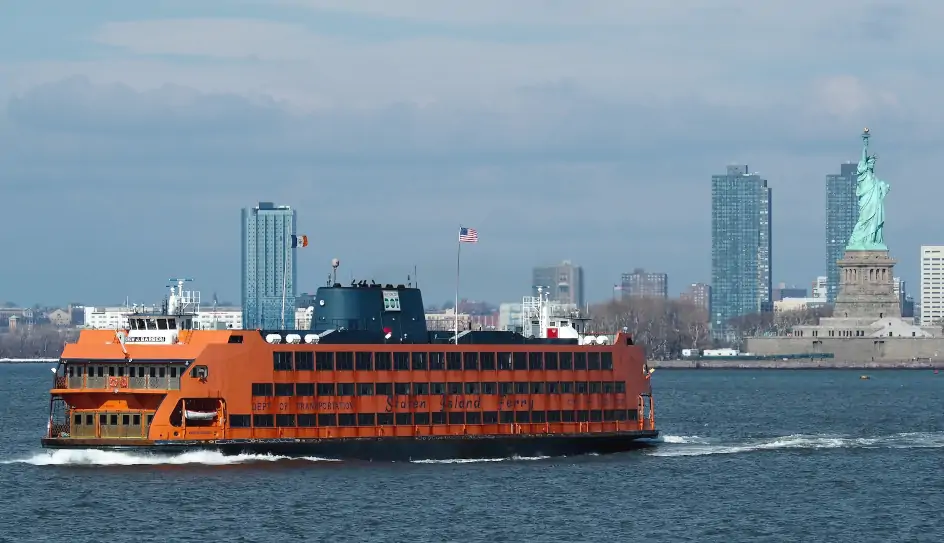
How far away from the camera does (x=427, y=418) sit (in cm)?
7194

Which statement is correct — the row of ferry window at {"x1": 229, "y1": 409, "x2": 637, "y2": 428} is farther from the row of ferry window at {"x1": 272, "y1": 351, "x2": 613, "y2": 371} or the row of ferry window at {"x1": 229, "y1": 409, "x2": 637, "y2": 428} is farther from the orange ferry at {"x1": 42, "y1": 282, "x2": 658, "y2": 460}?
the row of ferry window at {"x1": 272, "y1": 351, "x2": 613, "y2": 371}

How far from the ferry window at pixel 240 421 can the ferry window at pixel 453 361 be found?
9.04m

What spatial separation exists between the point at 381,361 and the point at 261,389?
544 cm

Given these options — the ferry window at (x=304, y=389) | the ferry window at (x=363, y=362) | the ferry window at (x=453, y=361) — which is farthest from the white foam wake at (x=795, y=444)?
the ferry window at (x=304, y=389)

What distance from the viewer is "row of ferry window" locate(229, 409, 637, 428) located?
68062 mm

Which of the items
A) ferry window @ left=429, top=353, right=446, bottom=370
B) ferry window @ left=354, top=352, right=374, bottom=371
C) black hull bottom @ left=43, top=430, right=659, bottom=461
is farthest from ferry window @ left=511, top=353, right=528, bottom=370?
ferry window @ left=354, top=352, right=374, bottom=371

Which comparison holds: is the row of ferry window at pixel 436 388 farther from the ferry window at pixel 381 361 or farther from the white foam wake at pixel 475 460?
the white foam wake at pixel 475 460

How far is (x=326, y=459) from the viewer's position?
69812mm

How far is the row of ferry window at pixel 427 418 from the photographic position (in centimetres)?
6806

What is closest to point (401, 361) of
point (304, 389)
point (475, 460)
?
point (304, 389)

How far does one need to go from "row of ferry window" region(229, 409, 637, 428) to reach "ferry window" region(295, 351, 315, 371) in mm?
1808

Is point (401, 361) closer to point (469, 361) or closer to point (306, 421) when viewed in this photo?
point (469, 361)

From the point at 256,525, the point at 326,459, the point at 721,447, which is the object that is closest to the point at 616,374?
the point at 721,447

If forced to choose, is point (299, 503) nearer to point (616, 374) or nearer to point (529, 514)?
point (529, 514)
